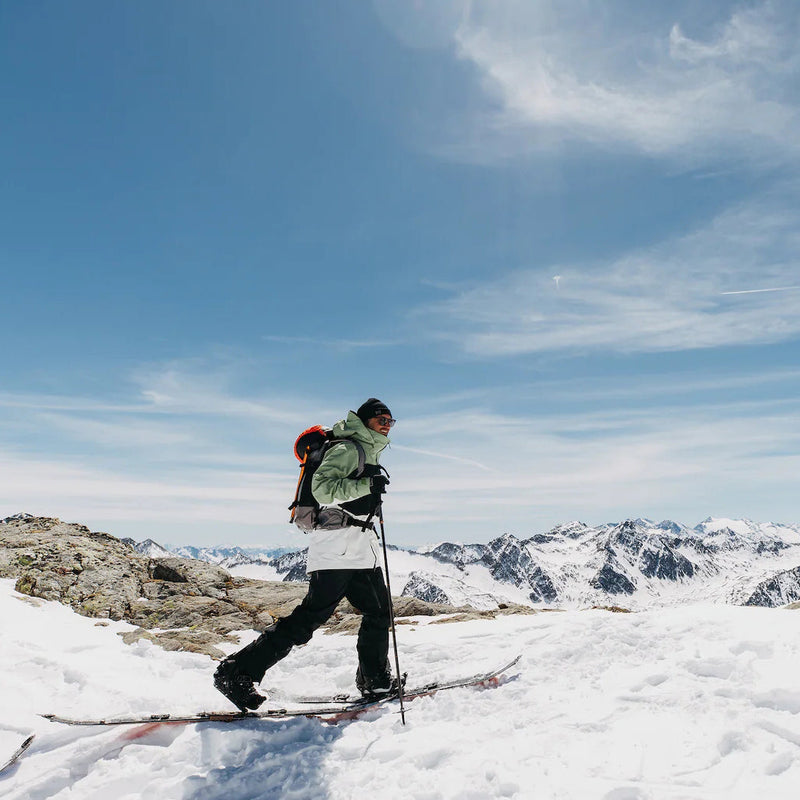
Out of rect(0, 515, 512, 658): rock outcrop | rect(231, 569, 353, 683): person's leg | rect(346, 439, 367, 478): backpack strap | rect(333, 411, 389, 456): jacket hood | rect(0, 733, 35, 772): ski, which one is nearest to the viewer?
rect(0, 733, 35, 772): ski

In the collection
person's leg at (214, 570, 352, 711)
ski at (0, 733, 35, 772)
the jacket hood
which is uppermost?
the jacket hood

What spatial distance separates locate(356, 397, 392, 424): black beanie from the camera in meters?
6.71

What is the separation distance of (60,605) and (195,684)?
7305mm

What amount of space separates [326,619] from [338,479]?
67.5 inches

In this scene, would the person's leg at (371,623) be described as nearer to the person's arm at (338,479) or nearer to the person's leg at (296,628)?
the person's leg at (296,628)

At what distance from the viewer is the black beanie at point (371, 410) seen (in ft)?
22.0

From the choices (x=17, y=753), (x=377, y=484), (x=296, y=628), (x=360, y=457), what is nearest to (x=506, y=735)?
(x=296, y=628)

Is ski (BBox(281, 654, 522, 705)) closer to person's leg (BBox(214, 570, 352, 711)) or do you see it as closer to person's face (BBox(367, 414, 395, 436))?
person's leg (BBox(214, 570, 352, 711))

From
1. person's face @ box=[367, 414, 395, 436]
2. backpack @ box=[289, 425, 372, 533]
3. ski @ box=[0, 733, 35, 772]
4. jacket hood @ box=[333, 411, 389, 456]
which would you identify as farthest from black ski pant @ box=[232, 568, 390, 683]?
ski @ box=[0, 733, 35, 772]

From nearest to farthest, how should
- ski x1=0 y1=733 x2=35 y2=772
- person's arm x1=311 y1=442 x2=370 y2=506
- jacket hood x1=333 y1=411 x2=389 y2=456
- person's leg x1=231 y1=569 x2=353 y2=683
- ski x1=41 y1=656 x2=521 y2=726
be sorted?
ski x1=0 y1=733 x2=35 y2=772 → ski x1=41 y1=656 x2=521 y2=726 → person's arm x1=311 y1=442 x2=370 y2=506 → person's leg x1=231 y1=569 x2=353 y2=683 → jacket hood x1=333 y1=411 x2=389 y2=456

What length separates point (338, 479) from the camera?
6.18 m

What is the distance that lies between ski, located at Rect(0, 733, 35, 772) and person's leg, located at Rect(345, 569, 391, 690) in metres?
3.56

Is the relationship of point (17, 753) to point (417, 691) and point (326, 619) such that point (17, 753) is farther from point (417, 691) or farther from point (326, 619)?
point (417, 691)

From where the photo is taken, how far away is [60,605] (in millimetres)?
13898
